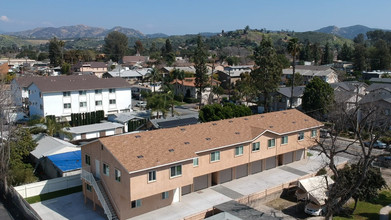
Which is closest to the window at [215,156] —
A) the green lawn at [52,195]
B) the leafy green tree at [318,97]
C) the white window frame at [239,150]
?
the white window frame at [239,150]

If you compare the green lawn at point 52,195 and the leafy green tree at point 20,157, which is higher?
the leafy green tree at point 20,157

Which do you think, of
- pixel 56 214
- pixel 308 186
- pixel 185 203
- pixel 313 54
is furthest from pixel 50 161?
pixel 313 54

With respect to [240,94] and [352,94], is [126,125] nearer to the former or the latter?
[240,94]

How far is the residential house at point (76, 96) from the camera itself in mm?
60438

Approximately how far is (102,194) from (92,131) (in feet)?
73.3

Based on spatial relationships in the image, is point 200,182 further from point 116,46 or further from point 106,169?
point 116,46

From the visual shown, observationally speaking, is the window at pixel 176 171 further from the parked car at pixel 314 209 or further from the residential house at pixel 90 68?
the residential house at pixel 90 68

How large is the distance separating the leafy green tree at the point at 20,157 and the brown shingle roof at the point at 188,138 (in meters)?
10.7

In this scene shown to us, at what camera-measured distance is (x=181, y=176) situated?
30.7 metres

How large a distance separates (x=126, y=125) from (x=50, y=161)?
737 inches

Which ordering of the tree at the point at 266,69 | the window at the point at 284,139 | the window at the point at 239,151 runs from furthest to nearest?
1. the tree at the point at 266,69
2. the window at the point at 284,139
3. the window at the point at 239,151

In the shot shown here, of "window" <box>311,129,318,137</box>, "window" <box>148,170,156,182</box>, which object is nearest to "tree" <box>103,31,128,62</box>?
"window" <box>311,129,318,137</box>

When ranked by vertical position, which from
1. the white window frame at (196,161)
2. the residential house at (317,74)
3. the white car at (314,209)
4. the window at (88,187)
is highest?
the residential house at (317,74)

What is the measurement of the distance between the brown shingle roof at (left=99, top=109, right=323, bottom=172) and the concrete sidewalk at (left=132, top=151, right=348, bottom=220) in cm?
425
